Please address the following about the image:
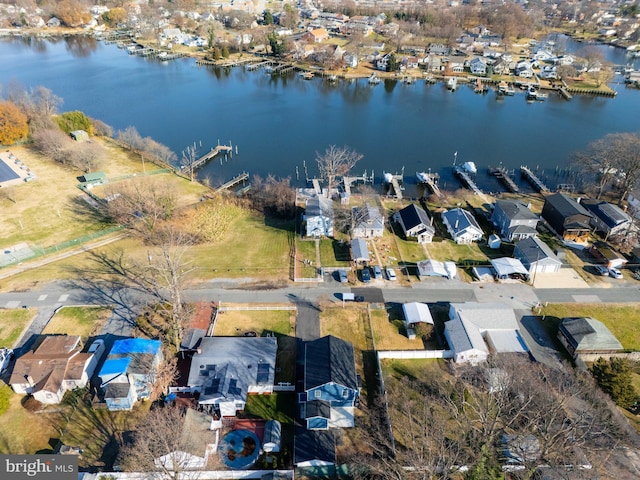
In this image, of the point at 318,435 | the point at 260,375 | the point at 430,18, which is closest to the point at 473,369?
the point at 318,435

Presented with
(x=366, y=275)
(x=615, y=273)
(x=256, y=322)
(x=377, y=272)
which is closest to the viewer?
(x=256, y=322)

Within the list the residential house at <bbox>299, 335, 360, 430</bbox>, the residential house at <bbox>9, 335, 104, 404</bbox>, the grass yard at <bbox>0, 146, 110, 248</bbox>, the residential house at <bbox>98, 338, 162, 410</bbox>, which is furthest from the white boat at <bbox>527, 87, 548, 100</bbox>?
the residential house at <bbox>9, 335, 104, 404</bbox>

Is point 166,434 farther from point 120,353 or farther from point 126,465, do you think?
point 120,353

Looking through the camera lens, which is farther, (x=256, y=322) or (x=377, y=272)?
(x=377, y=272)

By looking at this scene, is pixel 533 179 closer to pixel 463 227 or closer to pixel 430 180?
pixel 430 180

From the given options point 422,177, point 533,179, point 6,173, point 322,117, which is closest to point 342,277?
point 422,177
